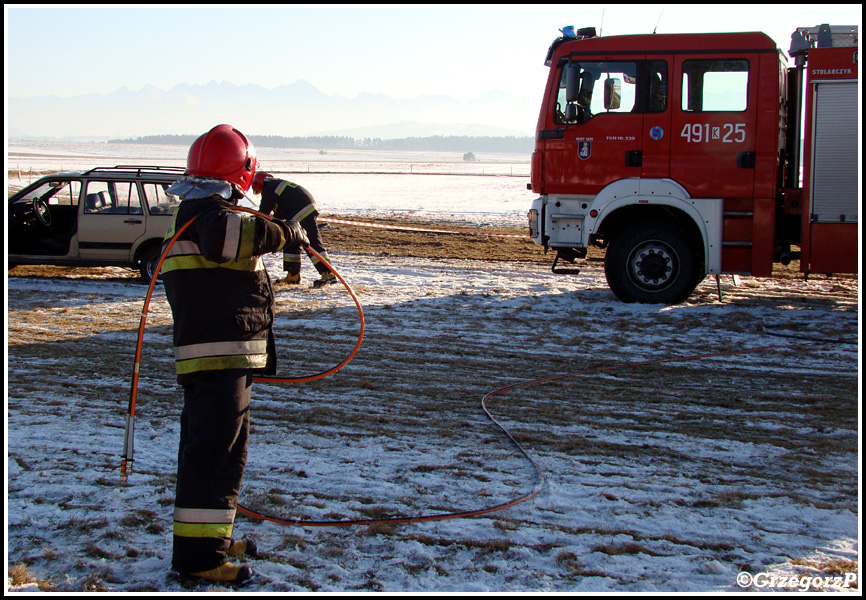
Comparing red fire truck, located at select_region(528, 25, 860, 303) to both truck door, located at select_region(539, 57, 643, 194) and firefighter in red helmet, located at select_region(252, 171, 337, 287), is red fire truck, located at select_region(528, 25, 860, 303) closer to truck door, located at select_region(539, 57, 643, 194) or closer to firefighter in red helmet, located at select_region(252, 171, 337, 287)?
truck door, located at select_region(539, 57, 643, 194)

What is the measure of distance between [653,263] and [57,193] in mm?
8652

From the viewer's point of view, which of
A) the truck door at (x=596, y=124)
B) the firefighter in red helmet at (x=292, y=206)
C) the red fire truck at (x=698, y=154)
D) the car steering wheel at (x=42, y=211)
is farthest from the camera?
the car steering wheel at (x=42, y=211)

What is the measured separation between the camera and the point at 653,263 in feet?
30.3

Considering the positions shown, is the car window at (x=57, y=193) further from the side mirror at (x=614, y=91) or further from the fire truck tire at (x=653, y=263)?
the fire truck tire at (x=653, y=263)

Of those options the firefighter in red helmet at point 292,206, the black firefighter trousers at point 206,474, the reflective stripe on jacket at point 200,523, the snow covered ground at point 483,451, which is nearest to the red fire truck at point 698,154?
the snow covered ground at point 483,451

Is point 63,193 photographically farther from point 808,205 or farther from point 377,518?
point 808,205

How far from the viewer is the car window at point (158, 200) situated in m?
10.4

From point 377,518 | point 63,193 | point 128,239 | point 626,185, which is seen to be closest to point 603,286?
point 626,185

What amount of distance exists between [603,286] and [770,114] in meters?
3.31

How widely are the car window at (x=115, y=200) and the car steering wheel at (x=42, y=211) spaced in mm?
876

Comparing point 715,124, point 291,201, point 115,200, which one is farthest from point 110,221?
point 715,124

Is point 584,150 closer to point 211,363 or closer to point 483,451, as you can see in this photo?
point 483,451

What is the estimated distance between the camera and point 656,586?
10.9ft

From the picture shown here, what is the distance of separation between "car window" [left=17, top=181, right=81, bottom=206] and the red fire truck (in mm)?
6850
